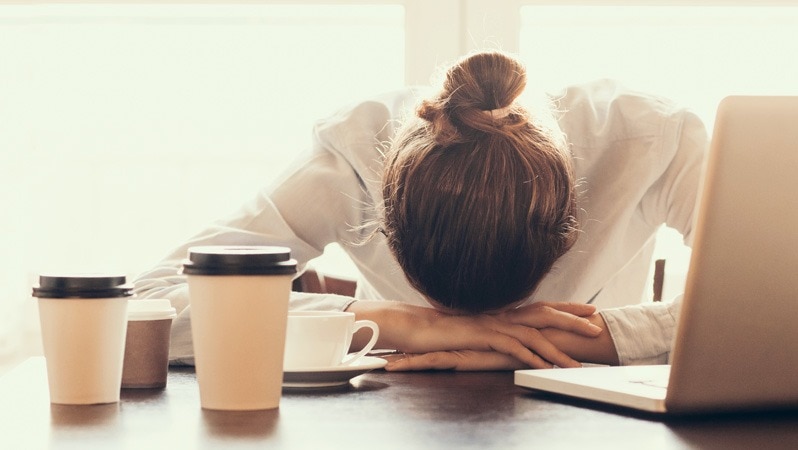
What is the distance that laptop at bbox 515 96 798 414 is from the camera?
702 mm

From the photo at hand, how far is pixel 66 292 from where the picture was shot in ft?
2.72

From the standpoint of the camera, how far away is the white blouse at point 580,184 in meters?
1.64

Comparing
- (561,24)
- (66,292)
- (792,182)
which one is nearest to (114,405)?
(66,292)

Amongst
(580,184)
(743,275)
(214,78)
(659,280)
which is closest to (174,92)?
(214,78)

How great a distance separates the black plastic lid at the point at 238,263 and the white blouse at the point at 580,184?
2.45 feet

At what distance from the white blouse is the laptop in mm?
786

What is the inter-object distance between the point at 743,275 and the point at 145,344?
1.86ft

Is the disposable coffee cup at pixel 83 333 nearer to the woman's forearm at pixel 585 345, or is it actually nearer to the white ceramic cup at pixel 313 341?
the white ceramic cup at pixel 313 341

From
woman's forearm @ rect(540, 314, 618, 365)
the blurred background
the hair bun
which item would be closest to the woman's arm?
woman's forearm @ rect(540, 314, 618, 365)

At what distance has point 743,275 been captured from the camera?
28.7 inches

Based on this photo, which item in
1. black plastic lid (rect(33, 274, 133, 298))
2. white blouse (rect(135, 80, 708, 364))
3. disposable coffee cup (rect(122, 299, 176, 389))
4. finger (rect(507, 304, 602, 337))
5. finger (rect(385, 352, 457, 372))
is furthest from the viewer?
white blouse (rect(135, 80, 708, 364))

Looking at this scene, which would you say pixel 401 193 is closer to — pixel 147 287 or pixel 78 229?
pixel 147 287

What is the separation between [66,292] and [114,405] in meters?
0.11

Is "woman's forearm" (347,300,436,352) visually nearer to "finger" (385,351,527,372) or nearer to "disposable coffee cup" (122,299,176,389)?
"finger" (385,351,527,372)
